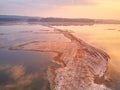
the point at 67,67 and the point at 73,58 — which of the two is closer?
the point at 67,67

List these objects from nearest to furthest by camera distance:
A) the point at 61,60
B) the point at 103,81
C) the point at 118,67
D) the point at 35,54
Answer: the point at 103,81, the point at 118,67, the point at 61,60, the point at 35,54

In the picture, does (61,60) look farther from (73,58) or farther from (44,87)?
(44,87)

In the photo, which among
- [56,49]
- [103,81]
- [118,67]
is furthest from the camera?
[56,49]

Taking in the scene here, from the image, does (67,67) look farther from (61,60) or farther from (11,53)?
(11,53)

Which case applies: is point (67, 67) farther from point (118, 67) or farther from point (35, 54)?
point (35, 54)

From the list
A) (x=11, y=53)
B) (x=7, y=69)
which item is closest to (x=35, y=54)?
(x=11, y=53)

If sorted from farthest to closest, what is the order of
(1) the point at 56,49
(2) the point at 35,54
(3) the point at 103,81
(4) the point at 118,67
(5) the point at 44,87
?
(1) the point at 56,49
(2) the point at 35,54
(4) the point at 118,67
(3) the point at 103,81
(5) the point at 44,87

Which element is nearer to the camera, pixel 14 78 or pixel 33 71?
pixel 14 78

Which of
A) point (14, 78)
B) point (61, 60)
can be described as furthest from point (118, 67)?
point (14, 78)
